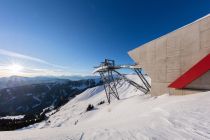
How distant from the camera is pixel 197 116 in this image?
7.53 m

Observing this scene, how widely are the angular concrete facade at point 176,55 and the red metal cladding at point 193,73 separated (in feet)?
1.26

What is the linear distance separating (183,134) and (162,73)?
544 inches

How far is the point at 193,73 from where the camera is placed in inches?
571

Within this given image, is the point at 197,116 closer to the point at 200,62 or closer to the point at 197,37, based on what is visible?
the point at 200,62

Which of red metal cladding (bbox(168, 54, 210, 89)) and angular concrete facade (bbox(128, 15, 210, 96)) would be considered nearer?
red metal cladding (bbox(168, 54, 210, 89))

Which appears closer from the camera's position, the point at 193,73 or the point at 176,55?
the point at 193,73

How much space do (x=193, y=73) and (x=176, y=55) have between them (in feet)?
9.52

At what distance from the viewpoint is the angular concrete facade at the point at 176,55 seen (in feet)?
45.6

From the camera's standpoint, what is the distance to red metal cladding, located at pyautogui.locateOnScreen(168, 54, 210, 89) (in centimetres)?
1346

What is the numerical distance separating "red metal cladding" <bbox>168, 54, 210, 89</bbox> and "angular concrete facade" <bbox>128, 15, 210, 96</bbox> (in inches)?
15.1

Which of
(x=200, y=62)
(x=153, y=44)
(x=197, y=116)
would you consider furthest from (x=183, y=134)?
(x=153, y=44)

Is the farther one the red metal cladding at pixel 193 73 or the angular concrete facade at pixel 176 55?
the angular concrete facade at pixel 176 55

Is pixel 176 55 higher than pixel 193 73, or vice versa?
pixel 176 55

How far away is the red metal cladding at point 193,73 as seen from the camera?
530 inches
